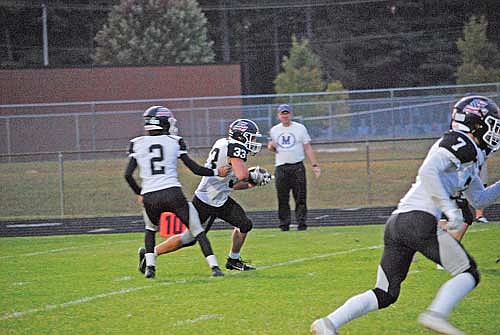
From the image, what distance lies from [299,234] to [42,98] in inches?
899

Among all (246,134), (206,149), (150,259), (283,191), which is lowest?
(150,259)

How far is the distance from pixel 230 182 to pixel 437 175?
4359 mm

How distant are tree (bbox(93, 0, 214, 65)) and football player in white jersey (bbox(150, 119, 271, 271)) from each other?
4006 cm

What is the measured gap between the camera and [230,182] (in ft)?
33.9

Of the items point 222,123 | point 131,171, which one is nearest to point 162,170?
point 131,171

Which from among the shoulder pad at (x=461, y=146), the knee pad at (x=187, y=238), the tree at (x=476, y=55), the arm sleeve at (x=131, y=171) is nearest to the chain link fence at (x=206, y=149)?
the tree at (x=476, y=55)

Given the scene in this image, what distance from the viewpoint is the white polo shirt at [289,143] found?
50.1ft

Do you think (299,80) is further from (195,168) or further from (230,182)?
(195,168)

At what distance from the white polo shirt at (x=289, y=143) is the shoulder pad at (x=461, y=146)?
8959 mm

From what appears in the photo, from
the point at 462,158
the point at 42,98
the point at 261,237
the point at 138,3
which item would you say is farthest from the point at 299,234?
the point at 138,3

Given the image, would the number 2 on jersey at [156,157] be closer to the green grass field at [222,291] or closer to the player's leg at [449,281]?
the green grass field at [222,291]

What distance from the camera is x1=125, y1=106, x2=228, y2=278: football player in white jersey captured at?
9.59 m

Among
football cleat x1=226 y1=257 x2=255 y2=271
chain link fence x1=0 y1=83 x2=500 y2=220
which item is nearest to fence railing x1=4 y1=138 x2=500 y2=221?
chain link fence x1=0 y1=83 x2=500 y2=220

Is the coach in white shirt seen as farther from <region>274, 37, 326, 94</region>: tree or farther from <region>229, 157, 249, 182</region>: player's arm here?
<region>274, 37, 326, 94</region>: tree
